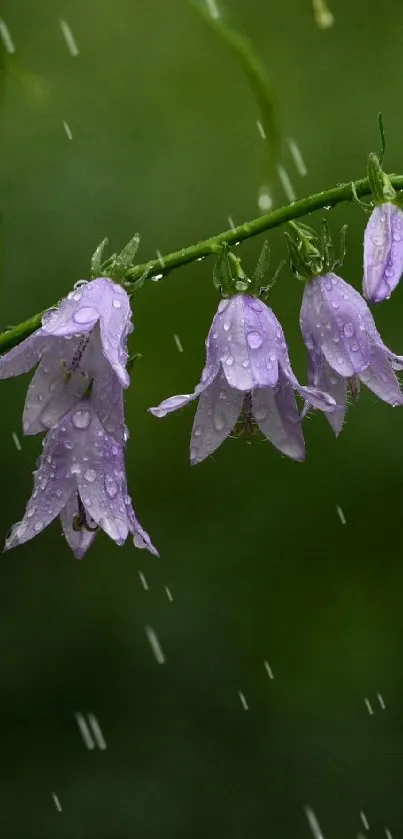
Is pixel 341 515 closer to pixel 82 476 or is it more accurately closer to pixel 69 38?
pixel 69 38

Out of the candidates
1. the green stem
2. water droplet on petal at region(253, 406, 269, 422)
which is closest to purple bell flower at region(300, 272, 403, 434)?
water droplet on petal at region(253, 406, 269, 422)

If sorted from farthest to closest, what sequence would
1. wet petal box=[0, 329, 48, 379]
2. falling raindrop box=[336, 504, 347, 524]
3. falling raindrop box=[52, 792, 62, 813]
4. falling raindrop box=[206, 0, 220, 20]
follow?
1. falling raindrop box=[336, 504, 347, 524]
2. falling raindrop box=[52, 792, 62, 813]
3. falling raindrop box=[206, 0, 220, 20]
4. wet petal box=[0, 329, 48, 379]

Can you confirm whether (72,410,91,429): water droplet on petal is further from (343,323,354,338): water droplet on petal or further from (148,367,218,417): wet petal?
(343,323,354,338): water droplet on petal

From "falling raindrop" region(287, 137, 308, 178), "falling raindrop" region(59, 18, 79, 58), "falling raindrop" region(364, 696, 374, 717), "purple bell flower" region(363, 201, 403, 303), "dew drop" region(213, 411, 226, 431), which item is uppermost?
"falling raindrop" region(59, 18, 79, 58)

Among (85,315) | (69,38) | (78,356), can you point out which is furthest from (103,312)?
(69,38)

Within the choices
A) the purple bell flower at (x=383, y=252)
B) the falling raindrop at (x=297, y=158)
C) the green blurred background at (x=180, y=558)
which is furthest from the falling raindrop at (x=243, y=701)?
the purple bell flower at (x=383, y=252)

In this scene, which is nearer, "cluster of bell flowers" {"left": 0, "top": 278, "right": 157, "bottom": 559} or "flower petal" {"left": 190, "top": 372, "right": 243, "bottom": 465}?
"cluster of bell flowers" {"left": 0, "top": 278, "right": 157, "bottom": 559}
